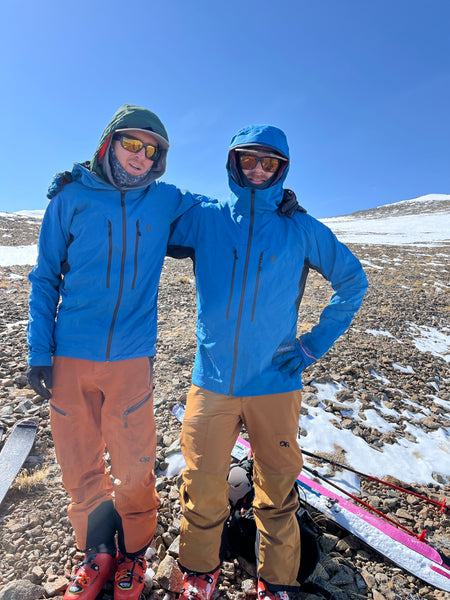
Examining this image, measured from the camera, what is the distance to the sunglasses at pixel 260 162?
8.87ft

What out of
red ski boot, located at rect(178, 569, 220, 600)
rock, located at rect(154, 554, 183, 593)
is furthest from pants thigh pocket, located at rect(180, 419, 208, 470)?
rock, located at rect(154, 554, 183, 593)

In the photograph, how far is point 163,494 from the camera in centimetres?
360

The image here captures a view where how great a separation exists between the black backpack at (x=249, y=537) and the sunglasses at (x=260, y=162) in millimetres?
3026

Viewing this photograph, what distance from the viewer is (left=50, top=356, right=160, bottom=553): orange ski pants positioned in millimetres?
2477

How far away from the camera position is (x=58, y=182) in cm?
246

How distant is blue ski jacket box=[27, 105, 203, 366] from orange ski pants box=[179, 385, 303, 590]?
0.84 metres

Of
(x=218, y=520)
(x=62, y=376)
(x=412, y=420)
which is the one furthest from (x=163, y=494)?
(x=412, y=420)

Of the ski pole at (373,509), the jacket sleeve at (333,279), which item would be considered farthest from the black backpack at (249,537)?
the jacket sleeve at (333,279)

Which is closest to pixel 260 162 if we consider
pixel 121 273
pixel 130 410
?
pixel 121 273

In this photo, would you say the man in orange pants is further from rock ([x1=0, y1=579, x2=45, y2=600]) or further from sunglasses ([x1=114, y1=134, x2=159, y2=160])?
rock ([x1=0, y1=579, x2=45, y2=600])

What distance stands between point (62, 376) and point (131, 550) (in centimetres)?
151

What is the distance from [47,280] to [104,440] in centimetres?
138

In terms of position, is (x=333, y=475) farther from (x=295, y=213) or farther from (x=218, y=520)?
(x=295, y=213)

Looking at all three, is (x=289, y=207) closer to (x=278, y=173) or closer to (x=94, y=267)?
(x=278, y=173)
